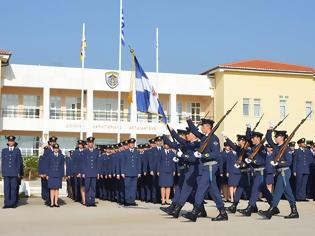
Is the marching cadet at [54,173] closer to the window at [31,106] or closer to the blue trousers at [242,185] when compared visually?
the blue trousers at [242,185]

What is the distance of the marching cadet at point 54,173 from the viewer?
47.0 feet

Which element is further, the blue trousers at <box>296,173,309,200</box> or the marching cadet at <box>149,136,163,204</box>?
the blue trousers at <box>296,173,309,200</box>

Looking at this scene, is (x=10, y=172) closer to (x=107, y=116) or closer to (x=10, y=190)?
(x=10, y=190)

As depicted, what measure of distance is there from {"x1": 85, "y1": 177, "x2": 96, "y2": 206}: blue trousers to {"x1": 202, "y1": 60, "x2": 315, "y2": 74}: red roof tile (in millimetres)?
23066

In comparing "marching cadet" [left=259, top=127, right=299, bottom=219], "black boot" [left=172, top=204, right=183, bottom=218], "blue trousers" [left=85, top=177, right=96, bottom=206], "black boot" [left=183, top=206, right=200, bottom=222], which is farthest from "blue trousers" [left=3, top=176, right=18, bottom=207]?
"marching cadet" [left=259, top=127, right=299, bottom=219]

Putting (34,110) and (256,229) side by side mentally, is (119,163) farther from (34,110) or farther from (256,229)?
(34,110)

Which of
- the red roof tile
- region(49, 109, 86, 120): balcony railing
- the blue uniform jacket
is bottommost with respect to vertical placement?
the blue uniform jacket

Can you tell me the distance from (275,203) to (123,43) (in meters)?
21.6

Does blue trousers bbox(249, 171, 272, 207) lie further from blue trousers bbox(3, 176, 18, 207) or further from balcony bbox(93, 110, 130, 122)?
balcony bbox(93, 110, 130, 122)

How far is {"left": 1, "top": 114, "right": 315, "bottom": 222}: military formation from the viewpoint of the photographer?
10.8 metres

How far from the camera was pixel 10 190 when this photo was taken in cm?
1387

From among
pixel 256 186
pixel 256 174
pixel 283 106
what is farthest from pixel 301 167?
pixel 283 106

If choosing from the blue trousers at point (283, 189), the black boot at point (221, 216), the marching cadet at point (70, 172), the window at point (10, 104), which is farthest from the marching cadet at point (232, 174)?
the window at point (10, 104)

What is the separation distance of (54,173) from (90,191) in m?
1.03
